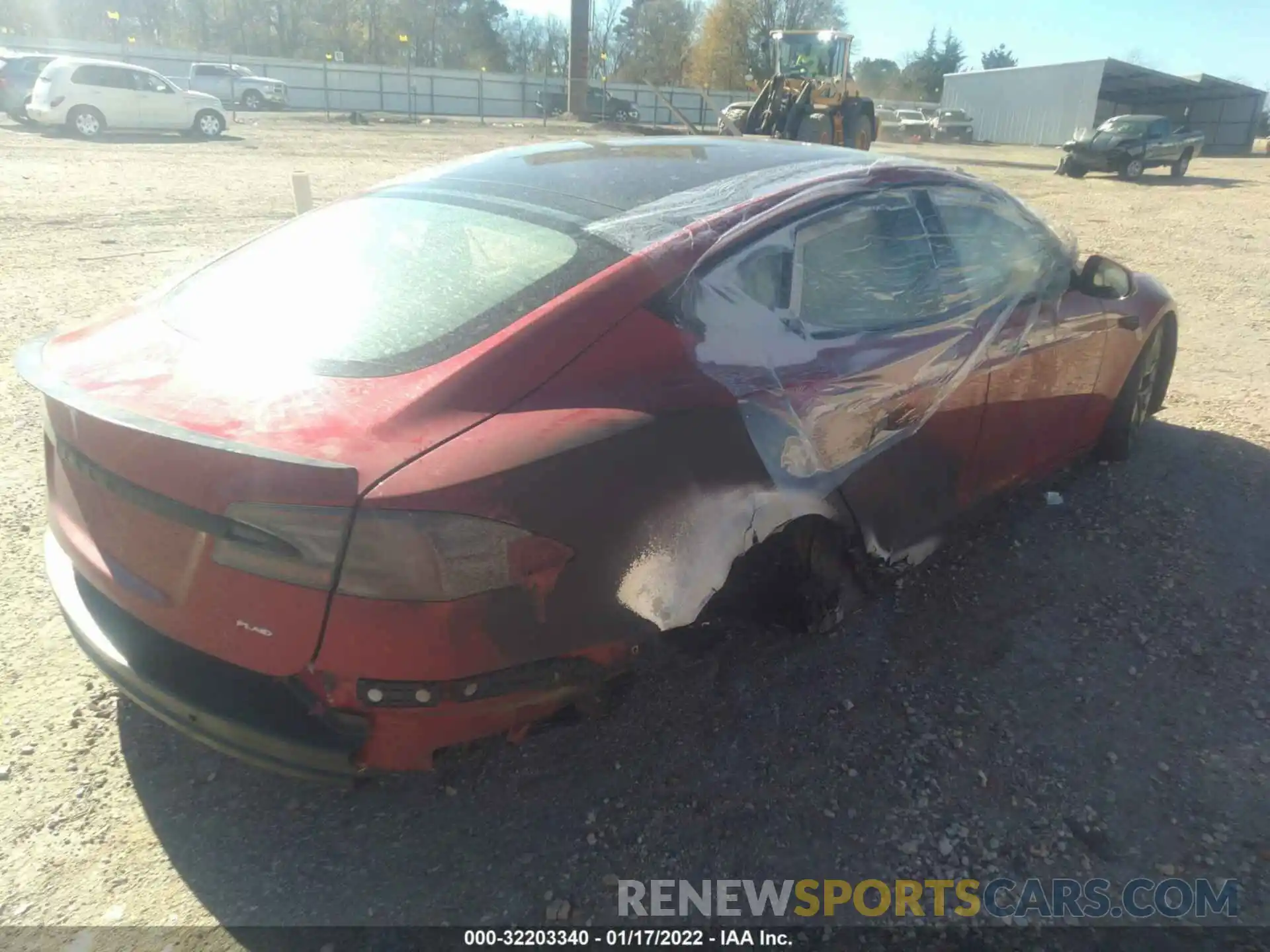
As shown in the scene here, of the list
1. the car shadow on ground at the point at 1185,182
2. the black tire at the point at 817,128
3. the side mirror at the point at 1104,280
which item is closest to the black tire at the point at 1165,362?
the side mirror at the point at 1104,280

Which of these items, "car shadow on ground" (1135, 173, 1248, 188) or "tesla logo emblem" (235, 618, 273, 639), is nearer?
"tesla logo emblem" (235, 618, 273, 639)

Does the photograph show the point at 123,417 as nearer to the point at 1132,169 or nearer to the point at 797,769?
the point at 797,769

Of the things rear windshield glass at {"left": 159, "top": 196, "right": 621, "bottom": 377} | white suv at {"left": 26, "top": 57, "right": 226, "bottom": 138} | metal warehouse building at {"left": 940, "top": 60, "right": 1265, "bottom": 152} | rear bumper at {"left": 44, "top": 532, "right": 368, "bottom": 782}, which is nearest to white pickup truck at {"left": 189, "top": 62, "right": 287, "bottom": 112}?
white suv at {"left": 26, "top": 57, "right": 226, "bottom": 138}

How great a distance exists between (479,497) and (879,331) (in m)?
1.57

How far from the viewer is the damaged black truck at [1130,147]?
21203mm

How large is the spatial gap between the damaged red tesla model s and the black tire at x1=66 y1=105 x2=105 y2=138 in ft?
70.7

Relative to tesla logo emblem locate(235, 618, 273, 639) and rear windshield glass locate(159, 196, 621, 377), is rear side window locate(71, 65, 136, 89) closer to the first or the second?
rear windshield glass locate(159, 196, 621, 377)

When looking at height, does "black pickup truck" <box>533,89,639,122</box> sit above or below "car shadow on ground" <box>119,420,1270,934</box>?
above

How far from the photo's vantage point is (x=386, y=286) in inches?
92.9

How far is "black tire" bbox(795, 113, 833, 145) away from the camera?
18750 millimetres

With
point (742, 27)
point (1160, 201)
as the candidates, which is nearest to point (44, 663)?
point (1160, 201)

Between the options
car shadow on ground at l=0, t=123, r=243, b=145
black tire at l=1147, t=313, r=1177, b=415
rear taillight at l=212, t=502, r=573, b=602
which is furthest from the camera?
car shadow on ground at l=0, t=123, r=243, b=145

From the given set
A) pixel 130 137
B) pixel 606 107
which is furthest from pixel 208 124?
pixel 606 107

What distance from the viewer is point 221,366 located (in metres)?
2.11
